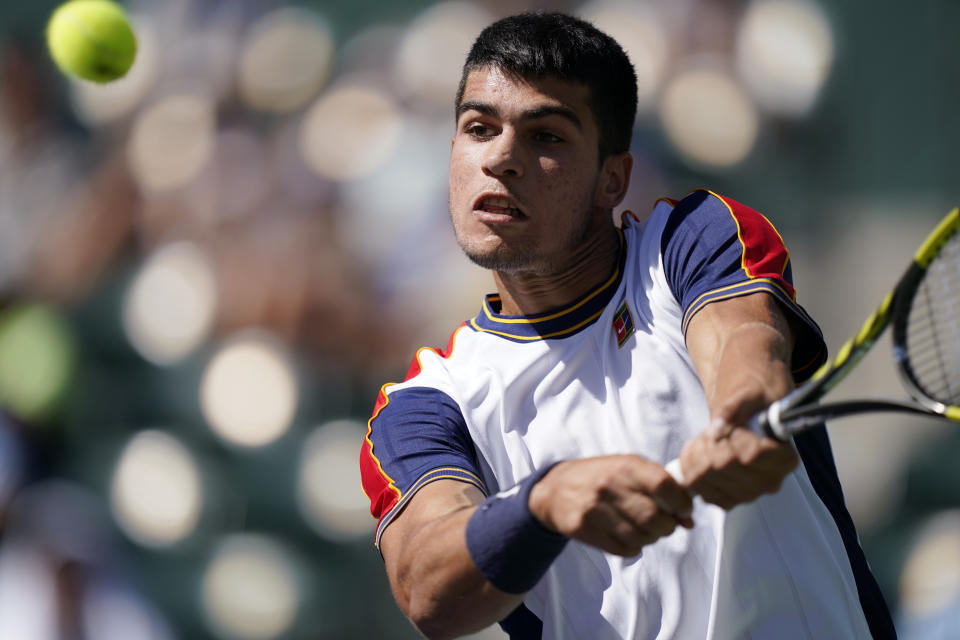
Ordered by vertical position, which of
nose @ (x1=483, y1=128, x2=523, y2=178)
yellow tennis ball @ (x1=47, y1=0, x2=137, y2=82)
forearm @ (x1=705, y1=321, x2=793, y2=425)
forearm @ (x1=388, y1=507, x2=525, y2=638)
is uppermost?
yellow tennis ball @ (x1=47, y1=0, x2=137, y2=82)

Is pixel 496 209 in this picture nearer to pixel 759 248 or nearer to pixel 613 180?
pixel 613 180

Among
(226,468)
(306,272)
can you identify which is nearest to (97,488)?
(226,468)

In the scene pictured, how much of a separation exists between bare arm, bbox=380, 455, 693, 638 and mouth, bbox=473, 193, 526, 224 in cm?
58

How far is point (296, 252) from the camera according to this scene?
441cm

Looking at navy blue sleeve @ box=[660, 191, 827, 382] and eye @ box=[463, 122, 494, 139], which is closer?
navy blue sleeve @ box=[660, 191, 827, 382]

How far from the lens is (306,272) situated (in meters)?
4.37

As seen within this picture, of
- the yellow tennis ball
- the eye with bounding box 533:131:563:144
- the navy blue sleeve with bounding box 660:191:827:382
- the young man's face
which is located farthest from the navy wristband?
the yellow tennis ball

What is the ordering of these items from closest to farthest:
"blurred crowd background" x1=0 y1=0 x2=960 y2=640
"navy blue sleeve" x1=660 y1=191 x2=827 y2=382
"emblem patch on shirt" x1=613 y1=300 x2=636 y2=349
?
1. "navy blue sleeve" x1=660 y1=191 x2=827 y2=382
2. "emblem patch on shirt" x1=613 y1=300 x2=636 y2=349
3. "blurred crowd background" x1=0 y1=0 x2=960 y2=640

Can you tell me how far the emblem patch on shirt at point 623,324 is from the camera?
2215mm

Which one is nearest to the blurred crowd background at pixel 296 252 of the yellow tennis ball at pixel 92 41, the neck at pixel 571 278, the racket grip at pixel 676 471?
the yellow tennis ball at pixel 92 41

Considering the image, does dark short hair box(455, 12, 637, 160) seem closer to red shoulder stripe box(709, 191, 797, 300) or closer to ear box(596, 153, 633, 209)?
ear box(596, 153, 633, 209)

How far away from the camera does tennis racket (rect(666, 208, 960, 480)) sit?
4.99ft

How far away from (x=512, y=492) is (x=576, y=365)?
0.58 meters

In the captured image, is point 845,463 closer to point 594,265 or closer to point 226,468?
point 594,265
